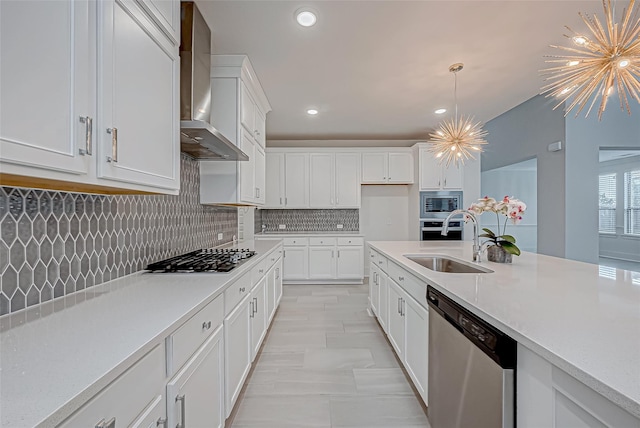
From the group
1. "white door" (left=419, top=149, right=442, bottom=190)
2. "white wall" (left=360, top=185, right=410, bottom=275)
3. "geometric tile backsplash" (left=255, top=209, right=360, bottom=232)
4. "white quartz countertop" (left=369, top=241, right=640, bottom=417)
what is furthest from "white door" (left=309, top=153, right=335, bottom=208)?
"white quartz countertop" (left=369, top=241, right=640, bottom=417)

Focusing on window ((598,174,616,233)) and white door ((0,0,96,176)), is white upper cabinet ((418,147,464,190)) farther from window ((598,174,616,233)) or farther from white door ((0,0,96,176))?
window ((598,174,616,233))

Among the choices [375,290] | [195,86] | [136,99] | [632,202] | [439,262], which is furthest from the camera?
[632,202]

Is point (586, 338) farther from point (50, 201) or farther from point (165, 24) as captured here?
point (165, 24)

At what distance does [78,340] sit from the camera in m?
0.88

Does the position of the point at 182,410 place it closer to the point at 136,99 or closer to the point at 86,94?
the point at 86,94

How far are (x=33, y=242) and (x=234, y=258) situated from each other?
1202mm

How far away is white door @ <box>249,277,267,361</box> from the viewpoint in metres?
2.30

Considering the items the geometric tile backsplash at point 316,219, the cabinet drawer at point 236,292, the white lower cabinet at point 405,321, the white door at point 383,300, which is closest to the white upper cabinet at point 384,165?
the geometric tile backsplash at point 316,219

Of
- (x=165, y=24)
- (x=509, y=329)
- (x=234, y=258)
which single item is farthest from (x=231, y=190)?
(x=509, y=329)

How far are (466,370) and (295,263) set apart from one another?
13.6 ft

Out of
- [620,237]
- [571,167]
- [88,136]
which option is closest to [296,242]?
[571,167]

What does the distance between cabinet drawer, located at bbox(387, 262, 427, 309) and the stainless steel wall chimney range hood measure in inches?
62.9

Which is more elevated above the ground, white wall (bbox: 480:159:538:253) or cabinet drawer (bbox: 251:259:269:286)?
white wall (bbox: 480:159:538:253)

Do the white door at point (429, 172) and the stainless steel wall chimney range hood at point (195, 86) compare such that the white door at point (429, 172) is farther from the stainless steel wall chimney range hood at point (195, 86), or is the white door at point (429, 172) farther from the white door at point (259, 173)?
the stainless steel wall chimney range hood at point (195, 86)
